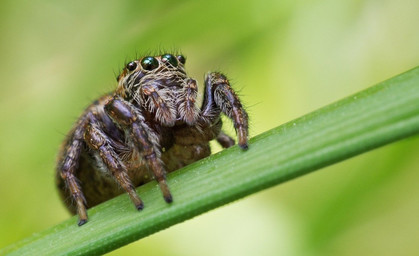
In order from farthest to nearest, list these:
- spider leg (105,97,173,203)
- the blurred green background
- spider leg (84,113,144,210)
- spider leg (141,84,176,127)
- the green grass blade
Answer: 1. the blurred green background
2. spider leg (141,84,176,127)
3. spider leg (84,113,144,210)
4. spider leg (105,97,173,203)
5. the green grass blade

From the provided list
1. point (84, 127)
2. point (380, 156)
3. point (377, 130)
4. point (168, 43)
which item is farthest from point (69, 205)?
point (377, 130)

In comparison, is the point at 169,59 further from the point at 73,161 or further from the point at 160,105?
the point at 73,161

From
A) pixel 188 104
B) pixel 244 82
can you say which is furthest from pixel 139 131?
pixel 244 82

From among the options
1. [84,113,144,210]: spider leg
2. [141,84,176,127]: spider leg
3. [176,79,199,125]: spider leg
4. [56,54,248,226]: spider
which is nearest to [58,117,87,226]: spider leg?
[56,54,248,226]: spider

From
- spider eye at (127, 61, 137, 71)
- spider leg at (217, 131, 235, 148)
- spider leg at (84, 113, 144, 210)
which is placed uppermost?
spider eye at (127, 61, 137, 71)

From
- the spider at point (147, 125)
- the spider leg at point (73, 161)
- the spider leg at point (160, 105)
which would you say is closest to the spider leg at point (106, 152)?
the spider at point (147, 125)

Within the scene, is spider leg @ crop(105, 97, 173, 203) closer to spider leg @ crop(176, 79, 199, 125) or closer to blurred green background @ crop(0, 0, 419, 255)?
spider leg @ crop(176, 79, 199, 125)

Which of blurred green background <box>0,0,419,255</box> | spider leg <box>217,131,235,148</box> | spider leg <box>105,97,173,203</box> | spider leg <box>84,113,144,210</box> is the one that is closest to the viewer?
spider leg <box>105,97,173,203</box>
